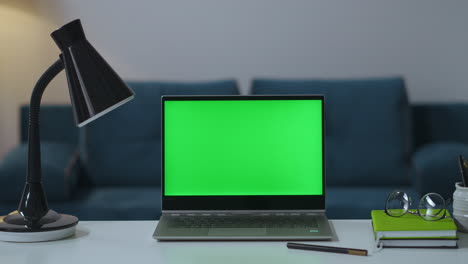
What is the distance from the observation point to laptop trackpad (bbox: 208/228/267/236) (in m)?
1.42

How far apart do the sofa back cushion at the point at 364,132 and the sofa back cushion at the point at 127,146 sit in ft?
1.73

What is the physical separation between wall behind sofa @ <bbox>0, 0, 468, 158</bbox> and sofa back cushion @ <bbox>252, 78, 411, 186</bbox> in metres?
0.41

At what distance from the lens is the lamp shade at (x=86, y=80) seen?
1.28 meters

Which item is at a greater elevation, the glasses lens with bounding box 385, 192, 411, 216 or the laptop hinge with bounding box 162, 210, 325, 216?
the glasses lens with bounding box 385, 192, 411, 216

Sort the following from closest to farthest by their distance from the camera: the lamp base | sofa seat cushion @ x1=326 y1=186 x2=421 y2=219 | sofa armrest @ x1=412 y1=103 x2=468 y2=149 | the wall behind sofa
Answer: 1. the lamp base
2. sofa seat cushion @ x1=326 y1=186 x2=421 y2=219
3. sofa armrest @ x1=412 y1=103 x2=468 y2=149
4. the wall behind sofa

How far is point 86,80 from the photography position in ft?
4.27

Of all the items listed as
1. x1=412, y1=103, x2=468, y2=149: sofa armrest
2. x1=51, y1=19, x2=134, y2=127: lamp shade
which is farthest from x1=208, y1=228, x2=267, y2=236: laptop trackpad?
x1=412, y1=103, x2=468, y2=149: sofa armrest

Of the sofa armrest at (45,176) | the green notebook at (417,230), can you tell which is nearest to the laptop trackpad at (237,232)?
the green notebook at (417,230)

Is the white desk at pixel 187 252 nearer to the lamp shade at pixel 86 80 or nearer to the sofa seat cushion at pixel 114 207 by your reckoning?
the lamp shade at pixel 86 80

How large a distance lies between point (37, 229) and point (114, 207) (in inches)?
52.3

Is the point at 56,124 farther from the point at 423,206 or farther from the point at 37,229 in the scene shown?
the point at 423,206

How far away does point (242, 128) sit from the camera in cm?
158

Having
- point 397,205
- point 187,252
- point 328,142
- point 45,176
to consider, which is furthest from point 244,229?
point 328,142

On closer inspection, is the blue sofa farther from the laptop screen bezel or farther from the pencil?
the pencil
